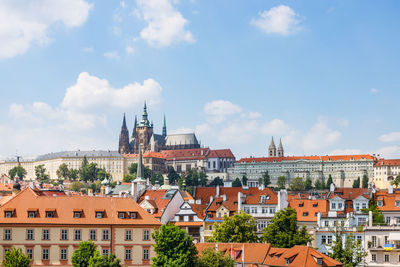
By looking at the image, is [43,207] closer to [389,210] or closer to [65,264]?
[65,264]

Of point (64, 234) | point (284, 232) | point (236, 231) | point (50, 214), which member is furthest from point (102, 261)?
point (284, 232)

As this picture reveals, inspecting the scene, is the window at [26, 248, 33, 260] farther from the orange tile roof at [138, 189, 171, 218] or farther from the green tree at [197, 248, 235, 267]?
the orange tile roof at [138, 189, 171, 218]

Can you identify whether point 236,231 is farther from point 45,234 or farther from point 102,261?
point 102,261

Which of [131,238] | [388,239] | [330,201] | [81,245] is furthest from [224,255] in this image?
[330,201]

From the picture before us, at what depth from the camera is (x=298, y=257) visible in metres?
67.2

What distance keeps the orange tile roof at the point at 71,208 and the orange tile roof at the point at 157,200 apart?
1888cm

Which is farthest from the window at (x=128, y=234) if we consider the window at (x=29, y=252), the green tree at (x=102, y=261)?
the window at (x=29, y=252)

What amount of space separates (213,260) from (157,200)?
2843 cm

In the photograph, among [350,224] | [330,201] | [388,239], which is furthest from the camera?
[330,201]

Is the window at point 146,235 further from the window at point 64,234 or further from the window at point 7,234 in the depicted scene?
the window at point 7,234

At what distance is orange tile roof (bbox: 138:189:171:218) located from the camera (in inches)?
3445

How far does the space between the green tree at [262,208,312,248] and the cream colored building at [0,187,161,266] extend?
49.8ft

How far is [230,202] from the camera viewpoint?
9369 centimetres

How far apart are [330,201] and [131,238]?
2986 cm
